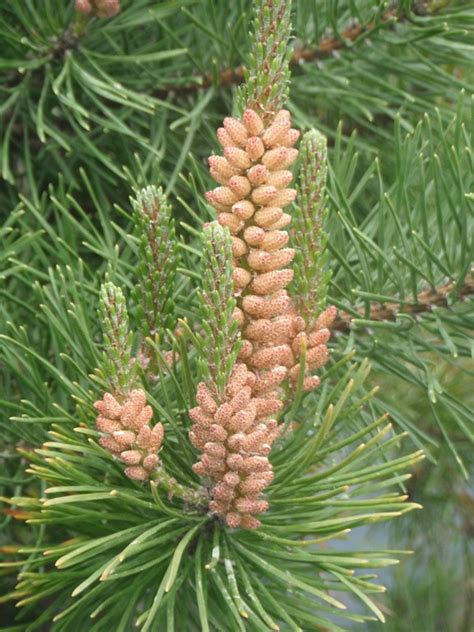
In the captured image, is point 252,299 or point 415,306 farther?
point 415,306

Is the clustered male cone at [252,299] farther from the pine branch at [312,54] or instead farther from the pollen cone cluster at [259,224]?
the pine branch at [312,54]

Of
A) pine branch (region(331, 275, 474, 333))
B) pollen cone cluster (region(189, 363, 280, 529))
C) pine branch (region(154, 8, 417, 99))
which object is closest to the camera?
pollen cone cluster (region(189, 363, 280, 529))

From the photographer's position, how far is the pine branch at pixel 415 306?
→ 21.8 inches

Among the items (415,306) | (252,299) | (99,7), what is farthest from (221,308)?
(99,7)

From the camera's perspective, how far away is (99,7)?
0.64 m

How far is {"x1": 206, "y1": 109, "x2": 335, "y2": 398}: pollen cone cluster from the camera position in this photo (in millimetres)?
419

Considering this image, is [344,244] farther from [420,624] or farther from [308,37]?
[420,624]

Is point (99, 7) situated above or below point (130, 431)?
above

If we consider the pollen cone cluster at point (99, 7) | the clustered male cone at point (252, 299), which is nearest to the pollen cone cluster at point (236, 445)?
the clustered male cone at point (252, 299)

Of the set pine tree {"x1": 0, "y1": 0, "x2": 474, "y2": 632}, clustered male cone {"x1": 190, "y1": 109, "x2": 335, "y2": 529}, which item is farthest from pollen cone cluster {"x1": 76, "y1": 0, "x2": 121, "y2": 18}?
clustered male cone {"x1": 190, "y1": 109, "x2": 335, "y2": 529}

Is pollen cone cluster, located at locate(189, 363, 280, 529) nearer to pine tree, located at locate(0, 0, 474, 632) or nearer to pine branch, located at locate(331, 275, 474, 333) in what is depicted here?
pine tree, located at locate(0, 0, 474, 632)

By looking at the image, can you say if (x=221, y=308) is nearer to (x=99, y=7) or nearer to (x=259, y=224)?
(x=259, y=224)

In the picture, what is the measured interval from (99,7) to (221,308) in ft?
1.06

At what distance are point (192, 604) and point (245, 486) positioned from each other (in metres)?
0.17
